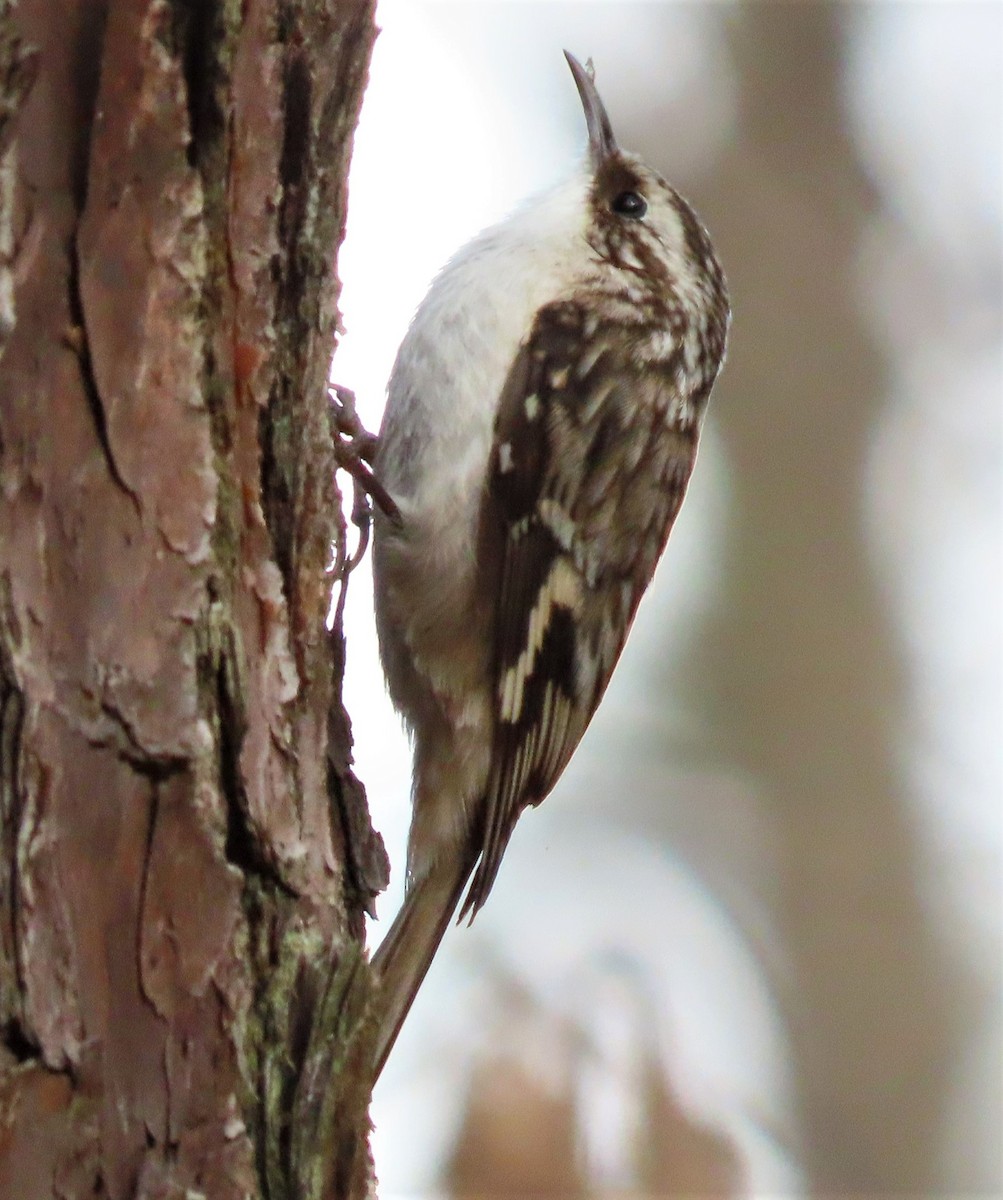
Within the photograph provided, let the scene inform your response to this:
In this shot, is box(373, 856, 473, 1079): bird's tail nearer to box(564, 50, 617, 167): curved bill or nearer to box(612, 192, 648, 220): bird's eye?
box(612, 192, 648, 220): bird's eye

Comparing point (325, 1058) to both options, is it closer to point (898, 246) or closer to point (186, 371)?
point (186, 371)

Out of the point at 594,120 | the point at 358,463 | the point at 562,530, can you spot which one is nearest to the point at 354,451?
the point at 358,463

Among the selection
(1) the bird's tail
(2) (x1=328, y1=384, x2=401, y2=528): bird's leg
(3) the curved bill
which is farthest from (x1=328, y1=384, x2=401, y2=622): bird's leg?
(3) the curved bill

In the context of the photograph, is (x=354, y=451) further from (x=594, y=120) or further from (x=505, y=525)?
(x=594, y=120)

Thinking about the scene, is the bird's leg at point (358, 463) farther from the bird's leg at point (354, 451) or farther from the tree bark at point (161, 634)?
the tree bark at point (161, 634)

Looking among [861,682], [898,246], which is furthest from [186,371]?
[898,246]
